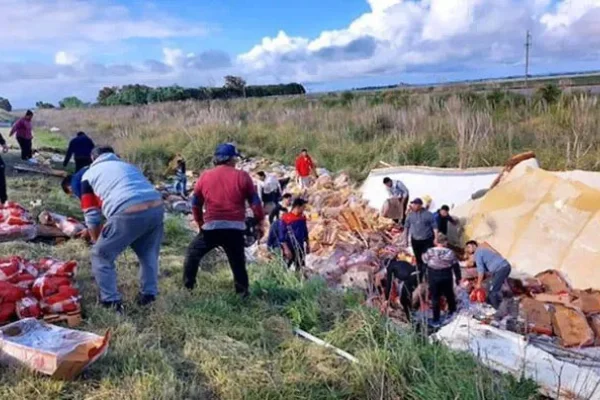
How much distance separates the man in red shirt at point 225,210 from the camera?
5113 mm

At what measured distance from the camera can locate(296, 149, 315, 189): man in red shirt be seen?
46.7 feet

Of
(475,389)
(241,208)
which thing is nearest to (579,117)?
(241,208)

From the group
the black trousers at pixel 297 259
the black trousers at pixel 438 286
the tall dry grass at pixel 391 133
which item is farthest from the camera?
the tall dry grass at pixel 391 133

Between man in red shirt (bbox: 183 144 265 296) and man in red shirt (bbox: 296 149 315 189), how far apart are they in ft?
29.5

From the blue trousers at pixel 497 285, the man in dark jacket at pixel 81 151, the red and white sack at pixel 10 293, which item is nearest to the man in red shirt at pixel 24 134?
the man in dark jacket at pixel 81 151

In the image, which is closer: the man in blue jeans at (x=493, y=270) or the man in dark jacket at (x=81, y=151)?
the man in blue jeans at (x=493, y=270)

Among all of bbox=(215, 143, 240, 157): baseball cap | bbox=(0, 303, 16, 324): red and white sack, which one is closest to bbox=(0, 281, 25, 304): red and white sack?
bbox=(0, 303, 16, 324): red and white sack

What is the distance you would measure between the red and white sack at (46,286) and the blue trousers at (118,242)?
0.32 m

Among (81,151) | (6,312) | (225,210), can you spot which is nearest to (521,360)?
(225,210)

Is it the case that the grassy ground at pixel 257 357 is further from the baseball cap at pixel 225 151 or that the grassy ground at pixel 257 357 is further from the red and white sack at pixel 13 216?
the red and white sack at pixel 13 216

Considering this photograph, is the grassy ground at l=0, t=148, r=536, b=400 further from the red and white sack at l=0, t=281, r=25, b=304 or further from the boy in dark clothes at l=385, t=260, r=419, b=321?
the boy in dark clothes at l=385, t=260, r=419, b=321

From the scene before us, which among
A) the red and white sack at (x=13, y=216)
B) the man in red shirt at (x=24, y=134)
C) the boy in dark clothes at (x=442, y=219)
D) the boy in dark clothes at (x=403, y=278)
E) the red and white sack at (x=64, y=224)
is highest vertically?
the man in red shirt at (x=24, y=134)

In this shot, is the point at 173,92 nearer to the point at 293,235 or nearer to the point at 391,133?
the point at 391,133

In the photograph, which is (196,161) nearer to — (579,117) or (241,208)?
(579,117)
